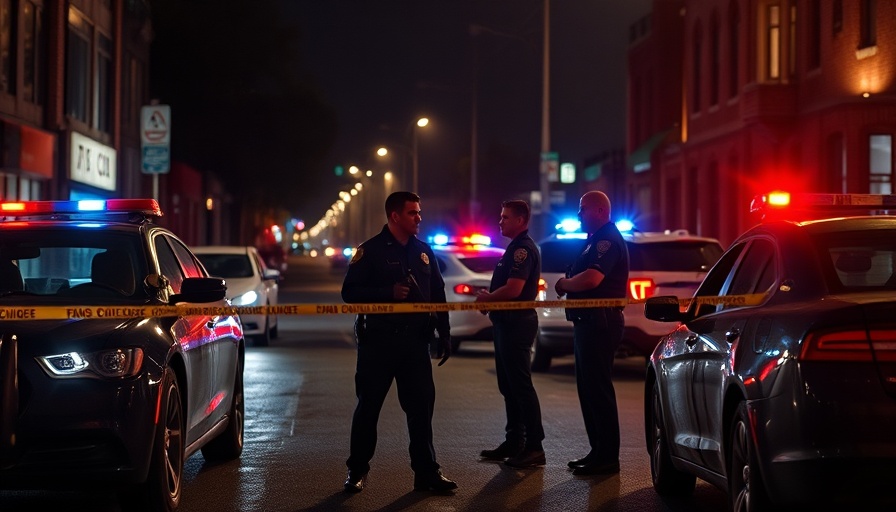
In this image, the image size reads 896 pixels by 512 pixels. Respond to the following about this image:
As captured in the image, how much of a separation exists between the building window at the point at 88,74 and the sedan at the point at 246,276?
494 inches

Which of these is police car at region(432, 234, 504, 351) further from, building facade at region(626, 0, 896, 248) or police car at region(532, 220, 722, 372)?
building facade at region(626, 0, 896, 248)

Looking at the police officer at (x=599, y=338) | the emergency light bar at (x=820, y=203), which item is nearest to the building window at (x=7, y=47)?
the police officer at (x=599, y=338)

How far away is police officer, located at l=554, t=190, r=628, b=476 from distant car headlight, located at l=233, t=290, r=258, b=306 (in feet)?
37.0

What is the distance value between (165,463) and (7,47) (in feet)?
73.9

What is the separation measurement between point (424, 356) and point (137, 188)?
125 ft

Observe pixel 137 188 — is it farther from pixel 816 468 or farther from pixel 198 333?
pixel 816 468

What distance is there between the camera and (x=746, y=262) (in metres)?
7.77

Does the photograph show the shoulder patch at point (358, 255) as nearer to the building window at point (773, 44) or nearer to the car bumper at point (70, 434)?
the car bumper at point (70, 434)

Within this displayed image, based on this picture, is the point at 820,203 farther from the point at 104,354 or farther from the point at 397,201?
the point at 104,354

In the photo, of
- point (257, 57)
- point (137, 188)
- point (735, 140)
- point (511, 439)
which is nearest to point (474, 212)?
point (137, 188)

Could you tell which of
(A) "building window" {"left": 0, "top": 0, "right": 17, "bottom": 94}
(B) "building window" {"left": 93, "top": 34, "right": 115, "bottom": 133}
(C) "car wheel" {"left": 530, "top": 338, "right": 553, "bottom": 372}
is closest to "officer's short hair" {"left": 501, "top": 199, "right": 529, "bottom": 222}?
(C) "car wheel" {"left": 530, "top": 338, "right": 553, "bottom": 372}

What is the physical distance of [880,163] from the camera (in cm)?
2795

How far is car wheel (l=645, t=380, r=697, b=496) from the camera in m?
8.68

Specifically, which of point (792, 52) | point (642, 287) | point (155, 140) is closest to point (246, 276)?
point (642, 287)
